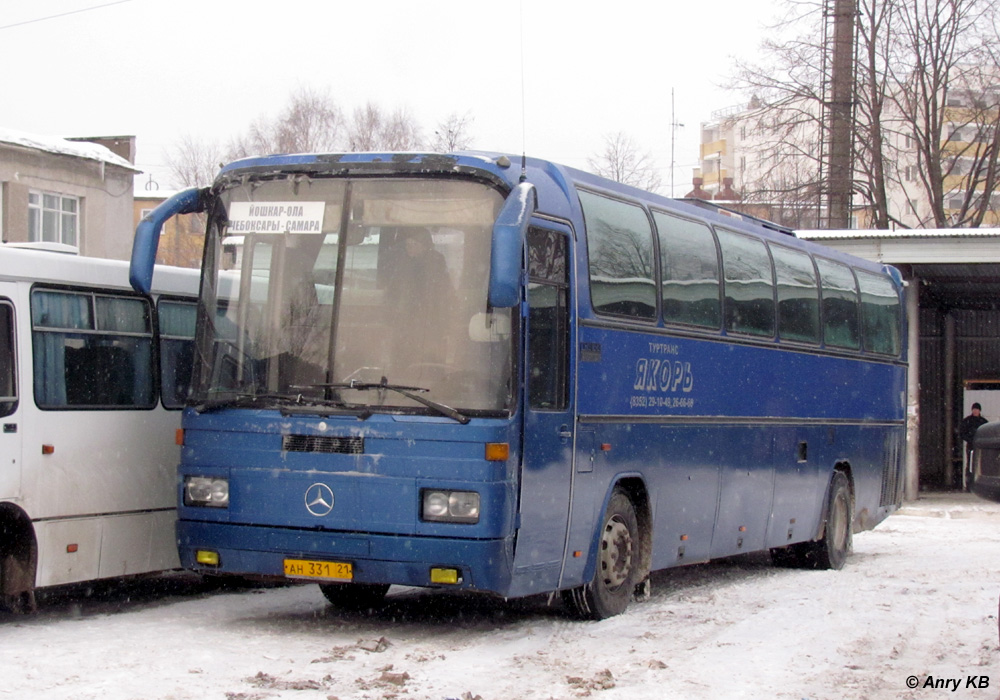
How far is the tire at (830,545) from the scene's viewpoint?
16.1 meters

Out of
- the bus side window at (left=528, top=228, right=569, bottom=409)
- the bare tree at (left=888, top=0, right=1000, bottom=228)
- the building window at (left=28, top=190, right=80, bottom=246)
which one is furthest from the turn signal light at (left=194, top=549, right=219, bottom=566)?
the bare tree at (left=888, top=0, right=1000, bottom=228)

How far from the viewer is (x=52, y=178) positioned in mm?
34750

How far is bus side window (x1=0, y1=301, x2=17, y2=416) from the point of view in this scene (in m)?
9.53

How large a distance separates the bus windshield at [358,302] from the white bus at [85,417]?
1.09m

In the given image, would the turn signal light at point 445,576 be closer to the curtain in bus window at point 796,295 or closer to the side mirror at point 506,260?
the side mirror at point 506,260

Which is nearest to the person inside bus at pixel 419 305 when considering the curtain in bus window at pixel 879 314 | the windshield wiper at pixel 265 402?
→ the windshield wiper at pixel 265 402

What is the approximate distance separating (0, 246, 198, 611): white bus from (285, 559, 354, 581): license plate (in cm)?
180

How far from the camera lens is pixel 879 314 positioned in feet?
58.3

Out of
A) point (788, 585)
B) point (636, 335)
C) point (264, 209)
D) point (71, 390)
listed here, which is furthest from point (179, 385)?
point (788, 585)

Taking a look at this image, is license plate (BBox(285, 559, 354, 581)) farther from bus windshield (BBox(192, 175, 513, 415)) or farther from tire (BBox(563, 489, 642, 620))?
tire (BBox(563, 489, 642, 620))

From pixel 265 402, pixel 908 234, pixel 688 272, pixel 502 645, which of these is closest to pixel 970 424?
pixel 908 234

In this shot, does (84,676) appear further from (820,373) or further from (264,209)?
(820,373)

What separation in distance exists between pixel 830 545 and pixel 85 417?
9191 millimetres

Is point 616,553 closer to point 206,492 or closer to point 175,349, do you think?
point 206,492
